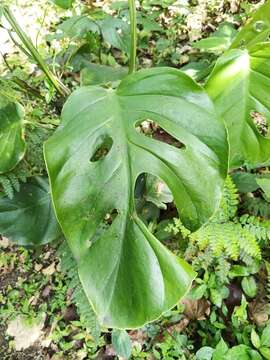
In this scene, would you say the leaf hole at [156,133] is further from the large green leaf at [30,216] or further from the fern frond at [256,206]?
the large green leaf at [30,216]

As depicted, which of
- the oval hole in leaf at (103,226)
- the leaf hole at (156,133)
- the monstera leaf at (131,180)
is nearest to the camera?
the monstera leaf at (131,180)

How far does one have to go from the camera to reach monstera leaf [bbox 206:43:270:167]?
3.62ft

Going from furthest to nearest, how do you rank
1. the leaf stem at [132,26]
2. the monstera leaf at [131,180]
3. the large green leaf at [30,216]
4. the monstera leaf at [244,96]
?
the large green leaf at [30,216] < the leaf stem at [132,26] < the monstera leaf at [244,96] < the monstera leaf at [131,180]

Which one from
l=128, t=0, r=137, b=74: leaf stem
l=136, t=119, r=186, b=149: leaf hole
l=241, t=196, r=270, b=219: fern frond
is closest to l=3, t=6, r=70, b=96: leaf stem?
l=128, t=0, r=137, b=74: leaf stem

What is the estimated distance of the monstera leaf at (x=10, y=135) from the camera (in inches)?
49.6

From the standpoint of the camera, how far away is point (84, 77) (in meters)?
1.54

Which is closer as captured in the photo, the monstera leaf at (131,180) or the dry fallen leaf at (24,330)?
the monstera leaf at (131,180)

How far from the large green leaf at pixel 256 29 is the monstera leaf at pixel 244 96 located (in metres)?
0.16

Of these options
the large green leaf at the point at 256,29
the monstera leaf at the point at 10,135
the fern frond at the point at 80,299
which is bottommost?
the fern frond at the point at 80,299

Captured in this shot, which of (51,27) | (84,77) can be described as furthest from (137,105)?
(51,27)

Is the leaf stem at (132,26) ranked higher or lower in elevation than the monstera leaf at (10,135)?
higher

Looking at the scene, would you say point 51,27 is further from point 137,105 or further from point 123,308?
point 123,308

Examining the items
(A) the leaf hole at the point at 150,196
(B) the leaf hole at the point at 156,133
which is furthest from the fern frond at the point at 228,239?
(B) the leaf hole at the point at 156,133

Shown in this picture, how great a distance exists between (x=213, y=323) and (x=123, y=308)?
706 millimetres
